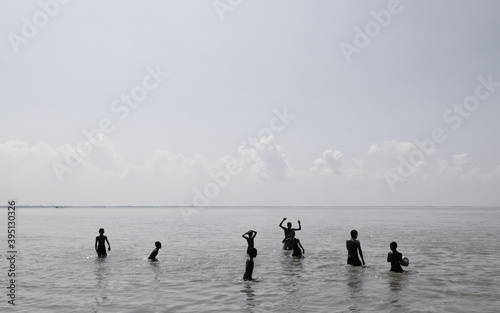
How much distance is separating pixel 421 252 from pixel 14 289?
2409 centimetres

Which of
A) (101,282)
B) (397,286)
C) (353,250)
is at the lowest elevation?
(397,286)

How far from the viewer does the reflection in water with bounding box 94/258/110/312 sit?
12.9 meters

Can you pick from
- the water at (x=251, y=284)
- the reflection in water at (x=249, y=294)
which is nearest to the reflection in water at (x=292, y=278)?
the water at (x=251, y=284)

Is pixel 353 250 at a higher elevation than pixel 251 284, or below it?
higher

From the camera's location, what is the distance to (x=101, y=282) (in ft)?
52.0

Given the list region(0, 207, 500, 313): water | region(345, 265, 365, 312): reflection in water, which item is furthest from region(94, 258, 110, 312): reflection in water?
region(345, 265, 365, 312): reflection in water

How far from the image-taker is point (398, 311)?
11.7 metres

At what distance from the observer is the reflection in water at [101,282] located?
1285 cm

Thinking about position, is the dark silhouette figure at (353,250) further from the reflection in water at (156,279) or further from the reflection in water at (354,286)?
the reflection in water at (156,279)

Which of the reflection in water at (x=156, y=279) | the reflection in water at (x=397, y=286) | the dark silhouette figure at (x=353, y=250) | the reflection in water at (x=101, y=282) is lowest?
the reflection in water at (x=397, y=286)

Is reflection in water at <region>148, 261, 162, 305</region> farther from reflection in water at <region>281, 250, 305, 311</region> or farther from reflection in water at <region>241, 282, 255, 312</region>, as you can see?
reflection in water at <region>281, 250, 305, 311</region>

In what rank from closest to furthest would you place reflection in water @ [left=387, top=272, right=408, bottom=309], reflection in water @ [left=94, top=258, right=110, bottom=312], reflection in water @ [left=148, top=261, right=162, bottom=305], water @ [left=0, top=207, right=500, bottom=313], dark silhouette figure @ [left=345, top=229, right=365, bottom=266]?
water @ [left=0, top=207, right=500, bottom=313]
reflection in water @ [left=387, top=272, right=408, bottom=309]
reflection in water @ [left=94, top=258, right=110, bottom=312]
reflection in water @ [left=148, top=261, right=162, bottom=305]
dark silhouette figure @ [left=345, top=229, right=365, bottom=266]

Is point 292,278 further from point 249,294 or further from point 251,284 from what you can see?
point 249,294

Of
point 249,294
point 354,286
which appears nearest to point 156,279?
point 249,294
